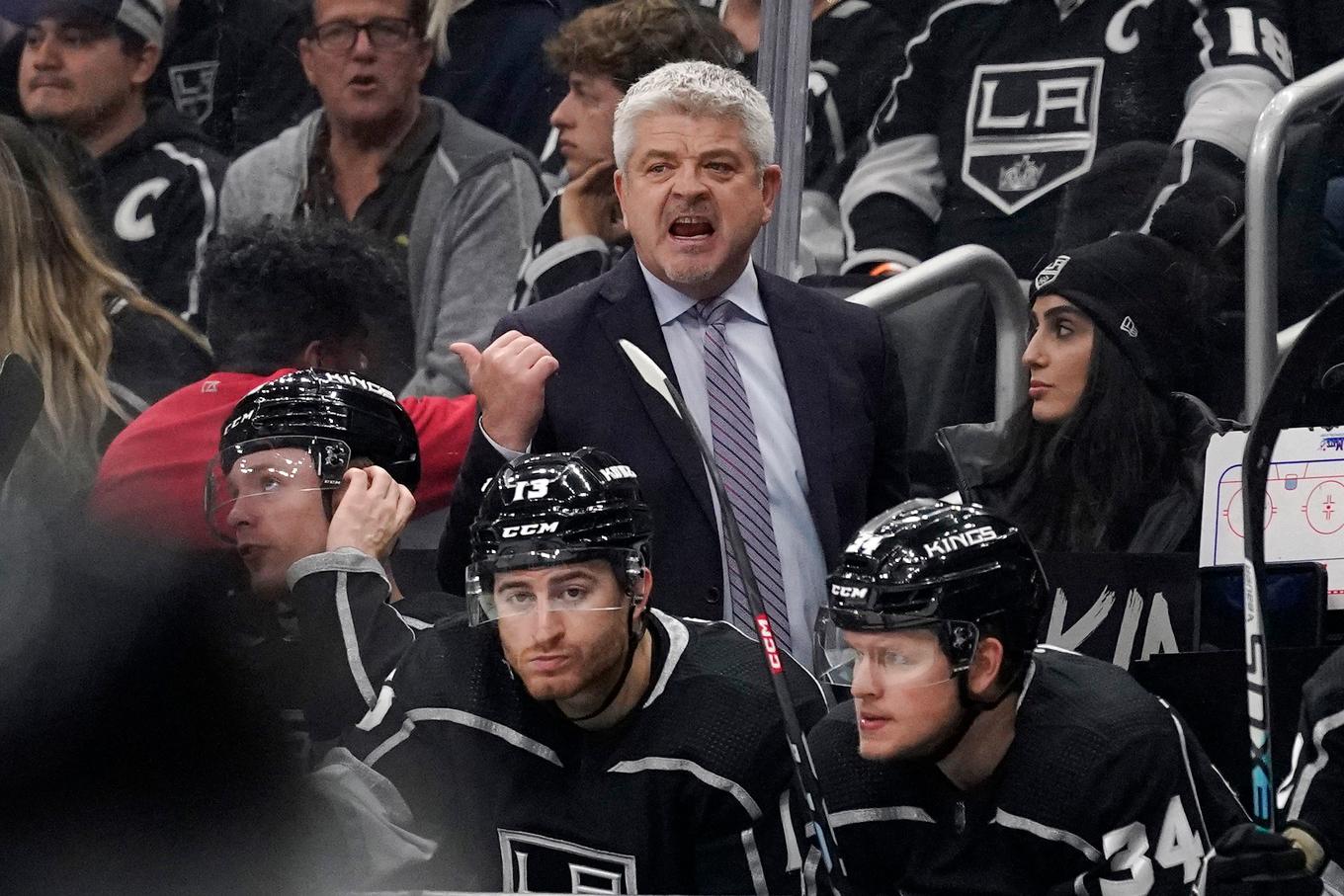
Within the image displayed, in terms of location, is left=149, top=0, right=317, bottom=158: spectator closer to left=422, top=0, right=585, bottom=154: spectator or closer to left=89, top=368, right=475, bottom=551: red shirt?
left=422, top=0, right=585, bottom=154: spectator

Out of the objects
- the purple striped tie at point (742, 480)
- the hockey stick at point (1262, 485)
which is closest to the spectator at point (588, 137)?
the purple striped tie at point (742, 480)

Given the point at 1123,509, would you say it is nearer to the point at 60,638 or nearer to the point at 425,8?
the point at 425,8

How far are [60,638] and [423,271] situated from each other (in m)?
2.80

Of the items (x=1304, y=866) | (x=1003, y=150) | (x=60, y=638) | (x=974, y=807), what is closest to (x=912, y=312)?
(x=1003, y=150)

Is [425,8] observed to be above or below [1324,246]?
above

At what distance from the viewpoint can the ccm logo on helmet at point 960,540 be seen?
2.39m

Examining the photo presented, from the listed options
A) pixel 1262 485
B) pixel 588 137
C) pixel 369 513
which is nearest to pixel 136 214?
pixel 588 137

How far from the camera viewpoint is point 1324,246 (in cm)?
332

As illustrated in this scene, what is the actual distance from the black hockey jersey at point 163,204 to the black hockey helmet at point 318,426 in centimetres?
96

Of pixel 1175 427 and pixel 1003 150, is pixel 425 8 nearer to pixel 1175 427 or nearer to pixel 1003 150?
pixel 1003 150

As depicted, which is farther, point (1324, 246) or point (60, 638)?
point (1324, 246)

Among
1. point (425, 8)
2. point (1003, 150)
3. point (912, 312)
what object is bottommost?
point (912, 312)

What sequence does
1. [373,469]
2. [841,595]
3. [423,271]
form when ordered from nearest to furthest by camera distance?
[841,595]
[373,469]
[423,271]

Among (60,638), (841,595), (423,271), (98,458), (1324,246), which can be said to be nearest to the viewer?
(60,638)
